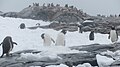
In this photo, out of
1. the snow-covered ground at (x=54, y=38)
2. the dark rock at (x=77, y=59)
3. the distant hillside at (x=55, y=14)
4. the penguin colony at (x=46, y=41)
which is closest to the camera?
the dark rock at (x=77, y=59)

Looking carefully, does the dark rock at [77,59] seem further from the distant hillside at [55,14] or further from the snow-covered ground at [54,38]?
the distant hillside at [55,14]

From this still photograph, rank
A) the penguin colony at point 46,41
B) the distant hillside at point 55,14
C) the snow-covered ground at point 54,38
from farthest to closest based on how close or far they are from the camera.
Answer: the distant hillside at point 55,14 < the snow-covered ground at point 54,38 < the penguin colony at point 46,41

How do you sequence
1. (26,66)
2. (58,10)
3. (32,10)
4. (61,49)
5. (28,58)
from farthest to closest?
(32,10), (58,10), (61,49), (28,58), (26,66)

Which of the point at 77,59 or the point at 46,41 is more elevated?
the point at 46,41

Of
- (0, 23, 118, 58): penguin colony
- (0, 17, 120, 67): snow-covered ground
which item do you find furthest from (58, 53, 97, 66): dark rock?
(0, 23, 118, 58): penguin colony

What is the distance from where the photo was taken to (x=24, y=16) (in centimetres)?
6134

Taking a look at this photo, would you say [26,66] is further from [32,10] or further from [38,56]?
[32,10]

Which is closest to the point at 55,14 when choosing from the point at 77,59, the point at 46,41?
the point at 46,41

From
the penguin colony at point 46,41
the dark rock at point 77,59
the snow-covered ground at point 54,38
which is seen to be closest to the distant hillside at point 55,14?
the snow-covered ground at point 54,38

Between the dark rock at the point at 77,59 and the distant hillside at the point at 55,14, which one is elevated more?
the distant hillside at the point at 55,14

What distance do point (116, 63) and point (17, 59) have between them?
156 inches

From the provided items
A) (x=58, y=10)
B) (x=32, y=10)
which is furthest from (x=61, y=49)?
(x=32, y=10)

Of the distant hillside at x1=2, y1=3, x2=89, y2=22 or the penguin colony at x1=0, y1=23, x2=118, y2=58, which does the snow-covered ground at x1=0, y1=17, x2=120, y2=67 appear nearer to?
the penguin colony at x1=0, y1=23, x2=118, y2=58

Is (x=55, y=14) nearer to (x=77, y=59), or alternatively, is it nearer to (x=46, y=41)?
(x=46, y=41)
